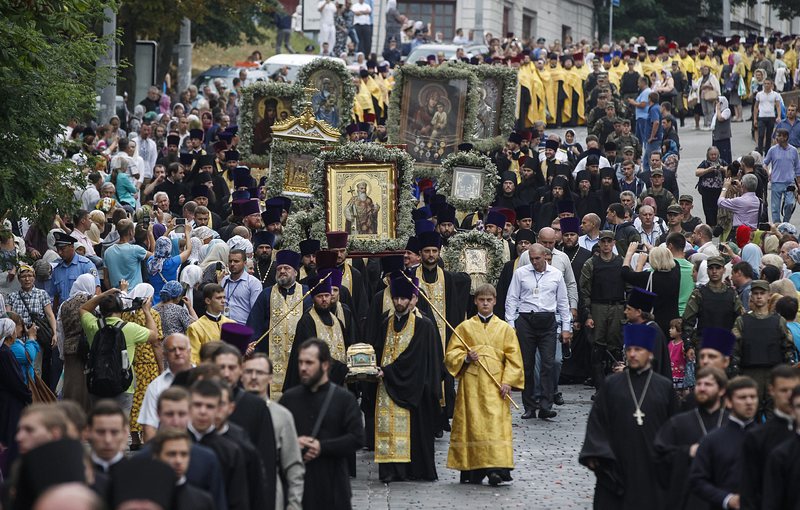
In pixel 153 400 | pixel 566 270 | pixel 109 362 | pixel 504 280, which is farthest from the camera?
pixel 504 280

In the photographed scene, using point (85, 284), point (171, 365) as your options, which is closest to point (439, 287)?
point (85, 284)

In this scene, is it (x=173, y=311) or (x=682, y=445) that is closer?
(x=682, y=445)

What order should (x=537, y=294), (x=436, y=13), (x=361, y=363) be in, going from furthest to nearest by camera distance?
1. (x=436, y=13)
2. (x=537, y=294)
3. (x=361, y=363)

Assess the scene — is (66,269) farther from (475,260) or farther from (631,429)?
(631,429)

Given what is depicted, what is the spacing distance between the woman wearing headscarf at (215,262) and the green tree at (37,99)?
159 cm

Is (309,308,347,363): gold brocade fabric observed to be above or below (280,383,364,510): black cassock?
above

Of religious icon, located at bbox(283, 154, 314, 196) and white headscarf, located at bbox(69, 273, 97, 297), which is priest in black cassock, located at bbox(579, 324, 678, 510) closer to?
white headscarf, located at bbox(69, 273, 97, 297)

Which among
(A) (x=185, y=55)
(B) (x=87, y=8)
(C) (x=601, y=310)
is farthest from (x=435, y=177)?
(A) (x=185, y=55)

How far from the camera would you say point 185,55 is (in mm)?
41375

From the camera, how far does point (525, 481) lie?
587 inches

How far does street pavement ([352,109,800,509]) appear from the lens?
14.1 m

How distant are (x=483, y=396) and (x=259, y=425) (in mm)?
4879

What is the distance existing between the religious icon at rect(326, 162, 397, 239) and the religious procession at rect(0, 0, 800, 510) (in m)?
0.02

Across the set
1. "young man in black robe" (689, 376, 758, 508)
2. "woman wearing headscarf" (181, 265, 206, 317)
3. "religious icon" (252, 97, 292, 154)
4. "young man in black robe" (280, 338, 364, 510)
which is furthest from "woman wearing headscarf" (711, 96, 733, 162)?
"young man in black robe" (689, 376, 758, 508)
